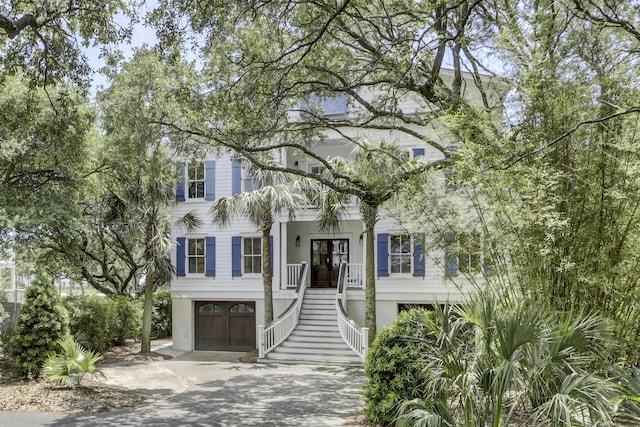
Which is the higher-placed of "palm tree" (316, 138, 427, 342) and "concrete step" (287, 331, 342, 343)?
"palm tree" (316, 138, 427, 342)

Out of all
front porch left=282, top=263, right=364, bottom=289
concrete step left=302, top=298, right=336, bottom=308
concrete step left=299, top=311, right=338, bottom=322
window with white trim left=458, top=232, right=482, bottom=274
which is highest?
window with white trim left=458, top=232, right=482, bottom=274

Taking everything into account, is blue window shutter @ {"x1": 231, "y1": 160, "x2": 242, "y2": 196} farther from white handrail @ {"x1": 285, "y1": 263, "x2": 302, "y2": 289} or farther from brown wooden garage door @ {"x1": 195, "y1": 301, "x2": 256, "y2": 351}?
brown wooden garage door @ {"x1": 195, "y1": 301, "x2": 256, "y2": 351}

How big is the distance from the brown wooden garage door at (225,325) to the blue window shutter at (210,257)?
112 centimetres

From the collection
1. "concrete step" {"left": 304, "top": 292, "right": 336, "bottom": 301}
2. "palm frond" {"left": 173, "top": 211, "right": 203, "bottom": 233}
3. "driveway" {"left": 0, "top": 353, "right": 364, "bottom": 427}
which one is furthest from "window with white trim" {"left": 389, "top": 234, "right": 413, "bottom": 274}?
"palm frond" {"left": 173, "top": 211, "right": 203, "bottom": 233}

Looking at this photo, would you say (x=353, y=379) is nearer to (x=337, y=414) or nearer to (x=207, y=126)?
(x=337, y=414)

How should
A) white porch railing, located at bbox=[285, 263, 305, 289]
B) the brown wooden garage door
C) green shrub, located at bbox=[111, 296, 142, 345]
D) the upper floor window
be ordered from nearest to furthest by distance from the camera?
green shrub, located at bbox=[111, 296, 142, 345], white porch railing, located at bbox=[285, 263, 305, 289], the brown wooden garage door, the upper floor window

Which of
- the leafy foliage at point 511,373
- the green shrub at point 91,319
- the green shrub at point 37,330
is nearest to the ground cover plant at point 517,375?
the leafy foliage at point 511,373

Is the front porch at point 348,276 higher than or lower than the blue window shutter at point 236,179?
lower

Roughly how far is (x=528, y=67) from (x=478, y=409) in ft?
14.7

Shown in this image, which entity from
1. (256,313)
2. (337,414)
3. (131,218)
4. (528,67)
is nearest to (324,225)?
(256,313)

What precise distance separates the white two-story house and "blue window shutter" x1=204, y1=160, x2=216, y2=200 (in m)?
0.03

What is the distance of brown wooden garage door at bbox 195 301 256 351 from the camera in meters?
18.5

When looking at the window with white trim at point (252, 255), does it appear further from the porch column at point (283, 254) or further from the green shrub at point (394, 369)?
the green shrub at point (394, 369)

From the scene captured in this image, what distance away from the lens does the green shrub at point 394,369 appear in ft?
24.6
